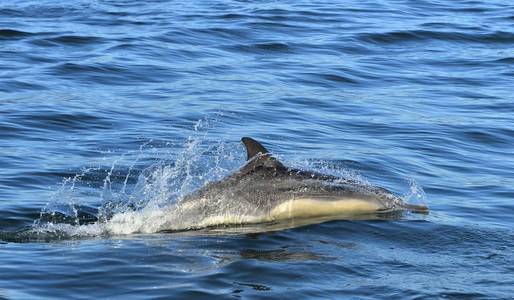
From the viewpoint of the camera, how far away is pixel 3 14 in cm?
2845

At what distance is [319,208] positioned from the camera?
11.9m

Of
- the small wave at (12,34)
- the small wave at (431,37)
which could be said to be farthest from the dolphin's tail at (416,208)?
the small wave at (12,34)

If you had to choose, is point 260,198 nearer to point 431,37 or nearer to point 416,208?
point 416,208

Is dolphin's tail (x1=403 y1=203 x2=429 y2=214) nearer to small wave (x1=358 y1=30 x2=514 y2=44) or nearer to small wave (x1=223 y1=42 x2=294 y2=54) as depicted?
small wave (x1=223 y1=42 x2=294 y2=54)

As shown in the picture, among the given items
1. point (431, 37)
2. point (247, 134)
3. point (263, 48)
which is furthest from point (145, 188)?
point (431, 37)

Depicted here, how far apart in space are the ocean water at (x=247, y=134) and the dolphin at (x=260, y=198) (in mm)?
262

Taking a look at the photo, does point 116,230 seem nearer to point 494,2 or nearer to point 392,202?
point 392,202

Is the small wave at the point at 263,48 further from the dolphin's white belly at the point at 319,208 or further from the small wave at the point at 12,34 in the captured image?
the dolphin's white belly at the point at 319,208

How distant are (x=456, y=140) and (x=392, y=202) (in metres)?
5.13

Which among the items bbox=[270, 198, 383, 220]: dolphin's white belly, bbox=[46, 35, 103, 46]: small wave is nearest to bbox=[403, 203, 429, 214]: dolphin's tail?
bbox=[270, 198, 383, 220]: dolphin's white belly

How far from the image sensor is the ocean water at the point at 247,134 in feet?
33.4

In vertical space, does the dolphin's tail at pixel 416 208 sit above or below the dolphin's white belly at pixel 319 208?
below

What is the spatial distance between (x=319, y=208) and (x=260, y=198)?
0.63 m

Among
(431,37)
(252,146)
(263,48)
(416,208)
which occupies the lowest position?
(416,208)
